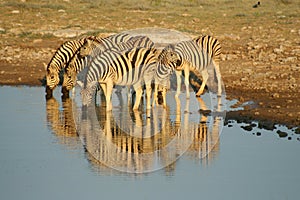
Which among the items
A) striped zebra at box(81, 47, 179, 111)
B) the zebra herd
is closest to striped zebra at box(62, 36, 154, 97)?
the zebra herd

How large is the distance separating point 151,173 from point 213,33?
1586 centimetres

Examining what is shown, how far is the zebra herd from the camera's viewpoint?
1248cm

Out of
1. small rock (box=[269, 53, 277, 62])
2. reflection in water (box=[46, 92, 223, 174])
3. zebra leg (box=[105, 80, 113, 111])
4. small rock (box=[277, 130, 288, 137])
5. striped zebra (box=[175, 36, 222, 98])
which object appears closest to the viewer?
reflection in water (box=[46, 92, 223, 174])

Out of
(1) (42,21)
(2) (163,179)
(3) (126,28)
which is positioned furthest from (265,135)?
(1) (42,21)

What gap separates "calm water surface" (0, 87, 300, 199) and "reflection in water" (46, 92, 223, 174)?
0.08m

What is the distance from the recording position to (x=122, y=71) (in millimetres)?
12469

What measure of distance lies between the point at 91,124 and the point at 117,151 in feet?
6.17

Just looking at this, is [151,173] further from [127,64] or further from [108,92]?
[127,64]

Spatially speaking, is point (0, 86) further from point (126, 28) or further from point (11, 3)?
point (11, 3)

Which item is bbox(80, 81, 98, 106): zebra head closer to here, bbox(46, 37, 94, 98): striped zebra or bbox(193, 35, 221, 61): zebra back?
bbox(46, 37, 94, 98): striped zebra

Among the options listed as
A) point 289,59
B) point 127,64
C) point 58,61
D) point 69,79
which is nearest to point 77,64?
point 69,79

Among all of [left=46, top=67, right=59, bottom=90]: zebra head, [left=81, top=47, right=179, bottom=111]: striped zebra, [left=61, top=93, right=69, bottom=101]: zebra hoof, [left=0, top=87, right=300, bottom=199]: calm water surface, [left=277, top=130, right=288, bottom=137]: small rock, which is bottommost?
[left=61, top=93, right=69, bottom=101]: zebra hoof

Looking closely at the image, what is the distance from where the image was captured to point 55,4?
32344 mm

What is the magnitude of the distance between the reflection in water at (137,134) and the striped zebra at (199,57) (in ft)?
2.55
